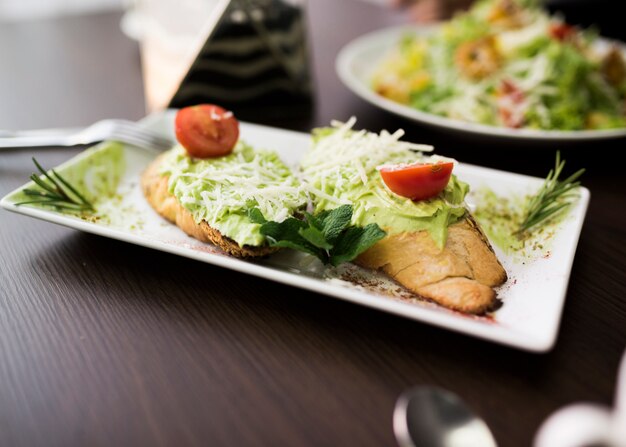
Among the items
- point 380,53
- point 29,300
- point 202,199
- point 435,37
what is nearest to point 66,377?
point 29,300

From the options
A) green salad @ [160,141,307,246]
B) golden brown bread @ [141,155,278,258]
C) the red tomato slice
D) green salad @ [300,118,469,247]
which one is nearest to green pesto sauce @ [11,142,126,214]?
golden brown bread @ [141,155,278,258]

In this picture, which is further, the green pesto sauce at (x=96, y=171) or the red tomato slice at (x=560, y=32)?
the red tomato slice at (x=560, y=32)

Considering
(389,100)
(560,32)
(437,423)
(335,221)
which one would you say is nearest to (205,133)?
(335,221)

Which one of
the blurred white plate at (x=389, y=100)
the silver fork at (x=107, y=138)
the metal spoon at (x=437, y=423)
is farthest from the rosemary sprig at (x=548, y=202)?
the silver fork at (x=107, y=138)

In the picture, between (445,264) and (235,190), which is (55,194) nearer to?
(235,190)

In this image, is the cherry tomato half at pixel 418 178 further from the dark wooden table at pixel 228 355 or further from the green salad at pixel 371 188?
the dark wooden table at pixel 228 355

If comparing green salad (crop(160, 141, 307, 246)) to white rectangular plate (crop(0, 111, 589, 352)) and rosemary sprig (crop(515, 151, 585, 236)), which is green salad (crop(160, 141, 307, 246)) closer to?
white rectangular plate (crop(0, 111, 589, 352))

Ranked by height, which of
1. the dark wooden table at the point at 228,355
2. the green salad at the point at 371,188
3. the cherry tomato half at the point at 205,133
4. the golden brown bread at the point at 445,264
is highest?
the cherry tomato half at the point at 205,133

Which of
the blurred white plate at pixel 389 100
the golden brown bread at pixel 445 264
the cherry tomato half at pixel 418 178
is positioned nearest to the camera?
the golden brown bread at pixel 445 264
